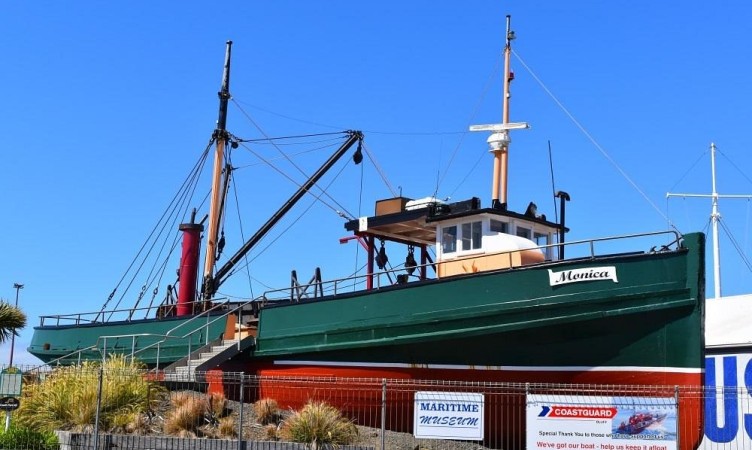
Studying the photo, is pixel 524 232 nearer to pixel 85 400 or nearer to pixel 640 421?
pixel 640 421

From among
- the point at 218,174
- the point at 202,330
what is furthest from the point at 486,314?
the point at 218,174

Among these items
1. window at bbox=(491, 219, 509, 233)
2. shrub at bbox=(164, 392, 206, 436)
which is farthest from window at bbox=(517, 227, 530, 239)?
shrub at bbox=(164, 392, 206, 436)

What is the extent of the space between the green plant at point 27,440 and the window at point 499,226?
32.3ft

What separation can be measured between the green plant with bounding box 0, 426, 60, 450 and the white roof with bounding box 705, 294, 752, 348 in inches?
609

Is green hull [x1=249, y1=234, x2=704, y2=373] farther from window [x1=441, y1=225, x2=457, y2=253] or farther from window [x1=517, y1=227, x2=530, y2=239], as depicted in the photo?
window [x1=517, y1=227, x2=530, y2=239]

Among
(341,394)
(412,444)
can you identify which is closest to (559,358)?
(412,444)

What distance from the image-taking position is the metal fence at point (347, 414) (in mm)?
13156

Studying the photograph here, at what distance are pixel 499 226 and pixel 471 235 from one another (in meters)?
0.68

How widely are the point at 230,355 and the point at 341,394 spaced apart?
13.2ft

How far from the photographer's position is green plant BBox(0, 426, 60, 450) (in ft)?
47.6

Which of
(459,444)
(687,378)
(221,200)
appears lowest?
(459,444)

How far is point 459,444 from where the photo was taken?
15.6 m

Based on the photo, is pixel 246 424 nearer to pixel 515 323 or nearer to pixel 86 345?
pixel 515 323

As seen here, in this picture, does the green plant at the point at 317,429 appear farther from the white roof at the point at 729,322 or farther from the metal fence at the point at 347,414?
the white roof at the point at 729,322
